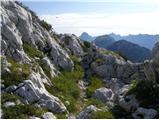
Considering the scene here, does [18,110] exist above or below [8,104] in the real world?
below

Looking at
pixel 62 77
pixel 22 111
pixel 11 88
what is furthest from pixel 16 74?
pixel 62 77

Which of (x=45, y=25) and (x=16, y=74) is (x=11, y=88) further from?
(x=45, y=25)

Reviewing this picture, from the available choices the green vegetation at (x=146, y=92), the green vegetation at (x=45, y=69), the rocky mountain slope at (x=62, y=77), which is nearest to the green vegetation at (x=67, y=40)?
the rocky mountain slope at (x=62, y=77)

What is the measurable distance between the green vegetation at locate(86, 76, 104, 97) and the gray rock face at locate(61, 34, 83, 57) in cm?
956

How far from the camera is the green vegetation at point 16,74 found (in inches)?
1400

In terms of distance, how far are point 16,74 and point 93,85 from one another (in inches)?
668

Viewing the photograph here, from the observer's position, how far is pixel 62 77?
49.0 meters

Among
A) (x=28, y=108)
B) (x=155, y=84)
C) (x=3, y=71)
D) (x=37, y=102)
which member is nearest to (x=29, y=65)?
(x=3, y=71)

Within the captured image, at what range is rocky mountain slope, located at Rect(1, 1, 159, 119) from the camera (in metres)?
33.0

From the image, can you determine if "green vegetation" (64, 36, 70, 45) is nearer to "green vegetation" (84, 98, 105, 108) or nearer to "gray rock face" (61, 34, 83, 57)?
"gray rock face" (61, 34, 83, 57)

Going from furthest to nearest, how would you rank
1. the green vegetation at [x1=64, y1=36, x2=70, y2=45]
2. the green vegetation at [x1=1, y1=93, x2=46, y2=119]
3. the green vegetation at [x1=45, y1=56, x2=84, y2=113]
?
the green vegetation at [x1=64, y1=36, x2=70, y2=45] < the green vegetation at [x1=45, y1=56, x2=84, y2=113] < the green vegetation at [x1=1, y1=93, x2=46, y2=119]

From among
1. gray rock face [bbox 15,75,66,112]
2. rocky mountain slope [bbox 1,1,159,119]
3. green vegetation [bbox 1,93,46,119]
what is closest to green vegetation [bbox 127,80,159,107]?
rocky mountain slope [bbox 1,1,159,119]

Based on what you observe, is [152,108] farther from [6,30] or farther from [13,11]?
[13,11]

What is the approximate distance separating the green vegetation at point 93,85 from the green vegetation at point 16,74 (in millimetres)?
10466
